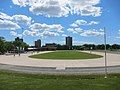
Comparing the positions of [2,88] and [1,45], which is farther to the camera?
[1,45]

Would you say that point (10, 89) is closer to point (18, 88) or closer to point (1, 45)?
point (18, 88)

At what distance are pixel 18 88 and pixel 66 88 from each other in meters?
2.33

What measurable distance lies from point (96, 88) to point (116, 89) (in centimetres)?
104

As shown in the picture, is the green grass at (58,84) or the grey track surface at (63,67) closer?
the green grass at (58,84)

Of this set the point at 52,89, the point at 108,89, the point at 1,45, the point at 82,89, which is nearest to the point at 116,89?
the point at 108,89

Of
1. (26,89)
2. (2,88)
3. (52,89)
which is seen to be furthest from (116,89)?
(2,88)

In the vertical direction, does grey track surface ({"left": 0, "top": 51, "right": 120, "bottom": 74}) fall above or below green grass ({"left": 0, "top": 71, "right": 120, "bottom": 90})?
below

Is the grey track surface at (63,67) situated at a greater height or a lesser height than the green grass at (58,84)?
lesser

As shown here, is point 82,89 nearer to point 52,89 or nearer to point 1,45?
point 52,89

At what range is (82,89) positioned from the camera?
14211 mm

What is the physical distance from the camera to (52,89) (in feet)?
46.5

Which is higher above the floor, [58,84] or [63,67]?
[58,84]

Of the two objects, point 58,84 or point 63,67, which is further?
point 63,67

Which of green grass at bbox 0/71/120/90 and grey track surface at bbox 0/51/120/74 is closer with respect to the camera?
green grass at bbox 0/71/120/90
